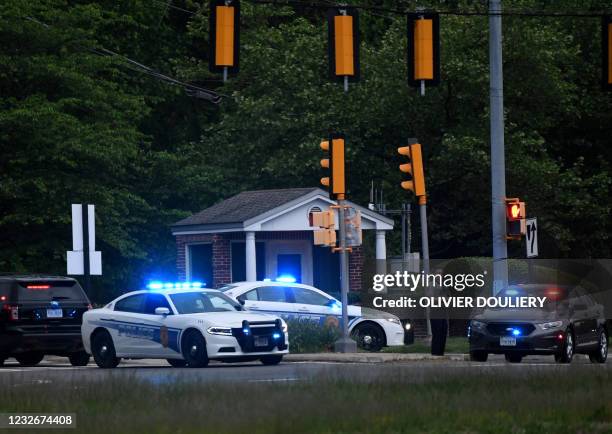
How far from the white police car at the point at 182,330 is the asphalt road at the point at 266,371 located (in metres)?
0.37

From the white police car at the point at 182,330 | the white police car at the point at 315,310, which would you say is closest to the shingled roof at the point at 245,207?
the white police car at the point at 315,310

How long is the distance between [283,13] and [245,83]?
475cm

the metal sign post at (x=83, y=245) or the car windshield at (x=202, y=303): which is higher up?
the metal sign post at (x=83, y=245)

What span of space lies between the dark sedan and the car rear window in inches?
305

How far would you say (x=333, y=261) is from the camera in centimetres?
4394

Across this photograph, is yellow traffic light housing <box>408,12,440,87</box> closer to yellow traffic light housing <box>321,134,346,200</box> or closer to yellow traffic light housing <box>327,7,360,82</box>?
yellow traffic light housing <box>327,7,360,82</box>

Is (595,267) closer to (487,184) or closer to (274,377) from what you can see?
(487,184)

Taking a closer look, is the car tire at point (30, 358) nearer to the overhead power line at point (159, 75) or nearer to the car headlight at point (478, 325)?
the car headlight at point (478, 325)

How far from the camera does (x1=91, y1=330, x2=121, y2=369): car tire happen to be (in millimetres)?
28031

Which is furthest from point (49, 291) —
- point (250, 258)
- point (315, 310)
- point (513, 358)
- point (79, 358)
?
point (250, 258)

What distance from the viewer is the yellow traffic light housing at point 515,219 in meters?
29.9

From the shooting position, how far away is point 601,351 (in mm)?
29078

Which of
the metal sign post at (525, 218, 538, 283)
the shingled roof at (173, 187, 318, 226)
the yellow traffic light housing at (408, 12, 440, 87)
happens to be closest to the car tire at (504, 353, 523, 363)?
the metal sign post at (525, 218, 538, 283)

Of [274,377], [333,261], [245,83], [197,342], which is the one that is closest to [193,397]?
[274,377]
